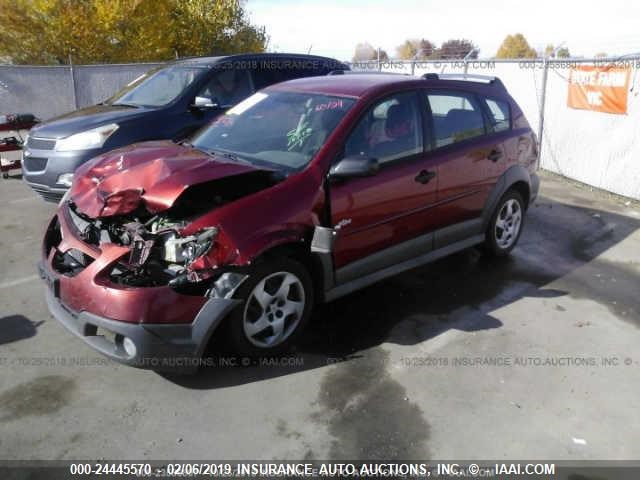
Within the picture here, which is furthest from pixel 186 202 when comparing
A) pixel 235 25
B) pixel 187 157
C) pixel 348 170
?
pixel 235 25

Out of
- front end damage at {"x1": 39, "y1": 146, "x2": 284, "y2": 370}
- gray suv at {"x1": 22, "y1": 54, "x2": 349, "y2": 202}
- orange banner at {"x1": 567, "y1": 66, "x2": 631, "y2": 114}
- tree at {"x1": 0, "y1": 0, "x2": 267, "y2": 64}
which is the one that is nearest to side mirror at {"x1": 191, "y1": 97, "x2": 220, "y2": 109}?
gray suv at {"x1": 22, "y1": 54, "x2": 349, "y2": 202}

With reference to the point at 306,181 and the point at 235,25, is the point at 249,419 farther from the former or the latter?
the point at 235,25

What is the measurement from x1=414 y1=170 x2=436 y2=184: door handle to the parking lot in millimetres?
1038

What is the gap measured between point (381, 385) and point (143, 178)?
201 centimetres

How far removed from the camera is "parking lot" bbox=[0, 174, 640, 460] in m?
2.98

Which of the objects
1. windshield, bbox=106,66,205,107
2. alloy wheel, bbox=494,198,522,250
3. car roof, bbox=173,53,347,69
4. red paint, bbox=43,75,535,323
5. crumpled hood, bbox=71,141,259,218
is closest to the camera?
red paint, bbox=43,75,535,323

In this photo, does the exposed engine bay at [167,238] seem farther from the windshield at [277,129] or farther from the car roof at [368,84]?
the car roof at [368,84]

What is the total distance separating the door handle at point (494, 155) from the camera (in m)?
5.06

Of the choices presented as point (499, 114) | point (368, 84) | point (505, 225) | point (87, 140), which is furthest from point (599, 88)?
point (87, 140)

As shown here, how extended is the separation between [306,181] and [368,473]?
72.1 inches

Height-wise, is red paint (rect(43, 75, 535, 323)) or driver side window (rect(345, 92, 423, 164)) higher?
driver side window (rect(345, 92, 423, 164))

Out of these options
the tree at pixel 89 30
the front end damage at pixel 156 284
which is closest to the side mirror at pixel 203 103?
the front end damage at pixel 156 284

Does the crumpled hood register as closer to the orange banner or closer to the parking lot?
the parking lot

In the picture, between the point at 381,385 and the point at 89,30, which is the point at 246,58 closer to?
the point at 381,385
